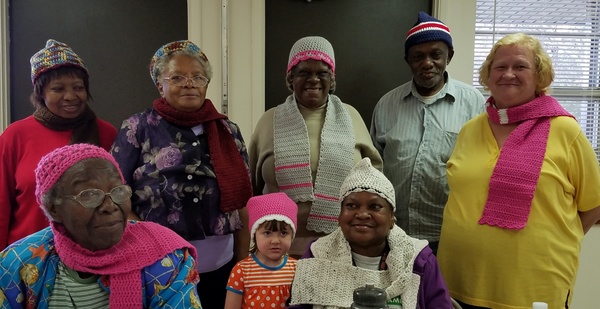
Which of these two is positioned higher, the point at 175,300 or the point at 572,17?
the point at 572,17

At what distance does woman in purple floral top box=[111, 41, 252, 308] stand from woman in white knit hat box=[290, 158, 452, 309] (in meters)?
0.48

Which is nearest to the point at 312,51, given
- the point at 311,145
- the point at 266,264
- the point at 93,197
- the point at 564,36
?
the point at 311,145

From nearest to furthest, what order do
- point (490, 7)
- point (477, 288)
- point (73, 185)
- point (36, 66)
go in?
point (73, 185) < point (477, 288) < point (36, 66) < point (490, 7)

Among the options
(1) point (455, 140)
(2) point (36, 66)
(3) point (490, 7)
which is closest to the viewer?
(2) point (36, 66)

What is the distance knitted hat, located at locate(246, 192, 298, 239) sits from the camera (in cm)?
178

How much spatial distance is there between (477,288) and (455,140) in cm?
73

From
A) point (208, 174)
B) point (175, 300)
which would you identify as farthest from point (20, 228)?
point (175, 300)

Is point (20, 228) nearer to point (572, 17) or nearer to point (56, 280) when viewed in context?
point (56, 280)

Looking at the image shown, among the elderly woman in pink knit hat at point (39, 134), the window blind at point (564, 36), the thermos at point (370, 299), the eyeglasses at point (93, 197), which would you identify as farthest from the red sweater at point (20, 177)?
the window blind at point (564, 36)

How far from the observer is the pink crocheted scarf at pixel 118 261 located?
1.30 m

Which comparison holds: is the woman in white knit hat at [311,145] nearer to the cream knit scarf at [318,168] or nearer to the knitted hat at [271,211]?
the cream knit scarf at [318,168]

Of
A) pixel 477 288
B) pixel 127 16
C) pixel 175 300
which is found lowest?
pixel 477 288

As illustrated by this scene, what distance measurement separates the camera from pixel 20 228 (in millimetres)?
2043

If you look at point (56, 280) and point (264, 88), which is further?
point (264, 88)
